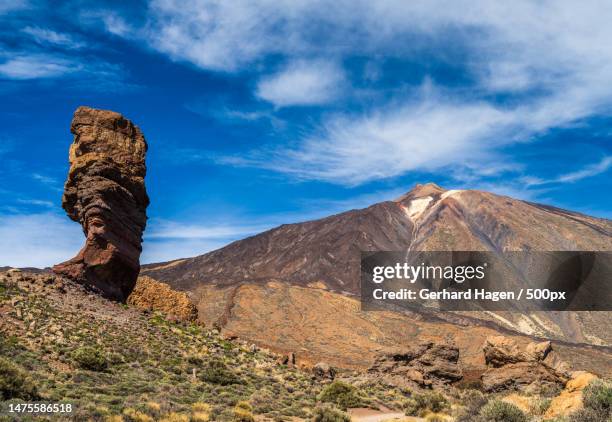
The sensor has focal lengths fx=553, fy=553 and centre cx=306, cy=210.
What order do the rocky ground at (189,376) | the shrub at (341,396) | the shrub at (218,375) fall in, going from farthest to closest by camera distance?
the shrub at (341,396) < the shrub at (218,375) < the rocky ground at (189,376)

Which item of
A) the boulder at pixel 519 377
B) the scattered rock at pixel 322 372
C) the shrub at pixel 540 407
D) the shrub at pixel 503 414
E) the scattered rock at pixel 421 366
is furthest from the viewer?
the scattered rock at pixel 421 366

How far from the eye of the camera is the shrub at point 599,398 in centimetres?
1187

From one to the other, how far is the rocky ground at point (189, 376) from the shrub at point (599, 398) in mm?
303

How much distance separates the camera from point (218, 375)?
2506cm

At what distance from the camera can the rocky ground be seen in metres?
15.7

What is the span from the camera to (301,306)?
85.9 m

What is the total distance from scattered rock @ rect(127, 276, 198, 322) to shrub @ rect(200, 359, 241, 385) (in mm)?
9738

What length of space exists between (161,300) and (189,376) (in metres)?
13.9

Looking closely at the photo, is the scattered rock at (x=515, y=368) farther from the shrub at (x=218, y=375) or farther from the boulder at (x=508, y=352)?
the shrub at (x=218, y=375)

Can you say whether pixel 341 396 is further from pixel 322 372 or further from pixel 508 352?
pixel 508 352

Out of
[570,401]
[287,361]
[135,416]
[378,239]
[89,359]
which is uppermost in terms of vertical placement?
[378,239]

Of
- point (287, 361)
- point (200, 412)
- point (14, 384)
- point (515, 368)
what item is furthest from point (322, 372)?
point (14, 384)

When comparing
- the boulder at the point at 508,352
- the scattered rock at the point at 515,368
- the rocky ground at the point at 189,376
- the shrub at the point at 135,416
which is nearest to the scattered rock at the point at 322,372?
the rocky ground at the point at 189,376

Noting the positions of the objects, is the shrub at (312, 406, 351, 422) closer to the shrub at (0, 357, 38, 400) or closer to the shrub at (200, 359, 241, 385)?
the shrub at (200, 359, 241, 385)
